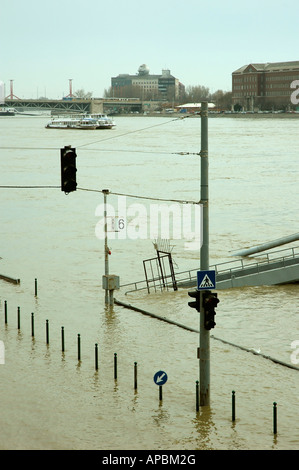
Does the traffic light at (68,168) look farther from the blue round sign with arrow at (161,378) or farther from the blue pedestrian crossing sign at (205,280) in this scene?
the blue round sign with arrow at (161,378)

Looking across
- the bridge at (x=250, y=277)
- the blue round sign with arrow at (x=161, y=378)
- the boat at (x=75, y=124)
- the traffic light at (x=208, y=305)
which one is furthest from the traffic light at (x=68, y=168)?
the boat at (x=75, y=124)

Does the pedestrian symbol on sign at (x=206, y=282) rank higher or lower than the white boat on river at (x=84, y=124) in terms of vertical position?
lower

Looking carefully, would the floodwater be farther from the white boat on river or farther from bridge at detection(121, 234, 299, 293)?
the white boat on river

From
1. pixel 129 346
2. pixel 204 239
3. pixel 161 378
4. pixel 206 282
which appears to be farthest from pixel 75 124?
pixel 206 282

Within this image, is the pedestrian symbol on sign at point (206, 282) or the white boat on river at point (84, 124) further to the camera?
the white boat on river at point (84, 124)

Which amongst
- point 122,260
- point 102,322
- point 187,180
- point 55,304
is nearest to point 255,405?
point 102,322

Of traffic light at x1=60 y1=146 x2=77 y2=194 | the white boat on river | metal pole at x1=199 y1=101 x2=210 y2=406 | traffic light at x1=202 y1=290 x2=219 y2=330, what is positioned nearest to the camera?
traffic light at x1=202 y1=290 x2=219 y2=330

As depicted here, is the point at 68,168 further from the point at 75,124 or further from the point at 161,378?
the point at 75,124

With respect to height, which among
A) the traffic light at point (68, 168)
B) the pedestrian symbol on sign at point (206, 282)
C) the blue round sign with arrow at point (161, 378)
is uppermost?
the traffic light at point (68, 168)

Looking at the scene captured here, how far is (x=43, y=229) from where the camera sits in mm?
39812

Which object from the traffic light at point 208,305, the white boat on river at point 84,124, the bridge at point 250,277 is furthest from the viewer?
the white boat on river at point 84,124

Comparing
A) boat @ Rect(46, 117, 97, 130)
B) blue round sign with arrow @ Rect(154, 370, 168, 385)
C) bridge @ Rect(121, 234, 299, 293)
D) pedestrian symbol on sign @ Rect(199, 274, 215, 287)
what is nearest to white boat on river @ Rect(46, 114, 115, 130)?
boat @ Rect(46, 117, 97, 130)

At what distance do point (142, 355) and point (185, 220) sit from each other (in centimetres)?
2357

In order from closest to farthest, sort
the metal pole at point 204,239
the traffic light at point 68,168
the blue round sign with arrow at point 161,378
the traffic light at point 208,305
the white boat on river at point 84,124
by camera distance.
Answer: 1. the traffic light at point 208,305
2. the metal pole at point 204,239
3. the traffic light at point 68,168
4. the blue round sign with arrow at point 161,378
5. the white boat on river at point 84,124
